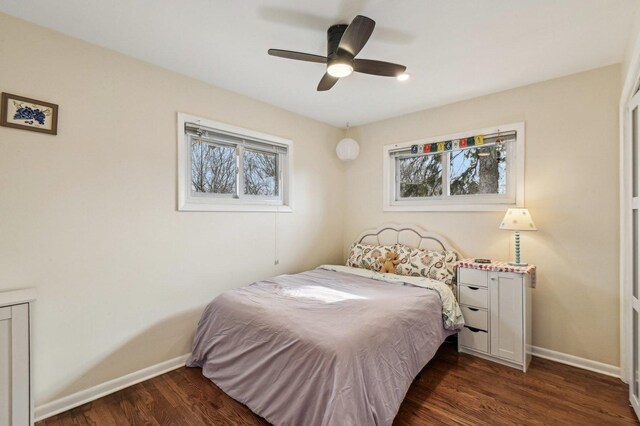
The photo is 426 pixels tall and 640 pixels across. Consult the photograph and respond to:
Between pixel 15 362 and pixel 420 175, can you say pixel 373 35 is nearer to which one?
pixel 420 175

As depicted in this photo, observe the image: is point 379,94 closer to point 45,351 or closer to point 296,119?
point 296,119

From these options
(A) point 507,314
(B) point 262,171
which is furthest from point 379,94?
(A) point 507,314

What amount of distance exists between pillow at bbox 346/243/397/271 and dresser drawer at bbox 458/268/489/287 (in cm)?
80

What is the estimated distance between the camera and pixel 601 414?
196cm

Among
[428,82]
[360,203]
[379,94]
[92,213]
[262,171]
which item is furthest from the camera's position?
[360,203]

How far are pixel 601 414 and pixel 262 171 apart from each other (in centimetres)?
333

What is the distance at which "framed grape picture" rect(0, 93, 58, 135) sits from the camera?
6.11 feet

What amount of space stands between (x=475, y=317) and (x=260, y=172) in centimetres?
256

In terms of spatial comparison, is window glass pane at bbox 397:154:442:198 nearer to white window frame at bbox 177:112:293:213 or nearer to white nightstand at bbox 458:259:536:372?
white nightstand at bbox 458:259:536:372

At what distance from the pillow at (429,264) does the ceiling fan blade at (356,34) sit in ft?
7.17

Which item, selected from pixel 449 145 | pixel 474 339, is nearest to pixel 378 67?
pixel 449 145

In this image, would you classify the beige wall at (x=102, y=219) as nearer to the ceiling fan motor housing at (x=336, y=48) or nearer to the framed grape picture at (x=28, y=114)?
the framed grape picture at (x=28, y=114)

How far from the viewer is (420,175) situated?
3.71 metres

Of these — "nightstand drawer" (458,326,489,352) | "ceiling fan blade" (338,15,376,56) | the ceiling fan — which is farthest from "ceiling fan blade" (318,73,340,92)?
"nightstand drawer" (458,326,489,352)
